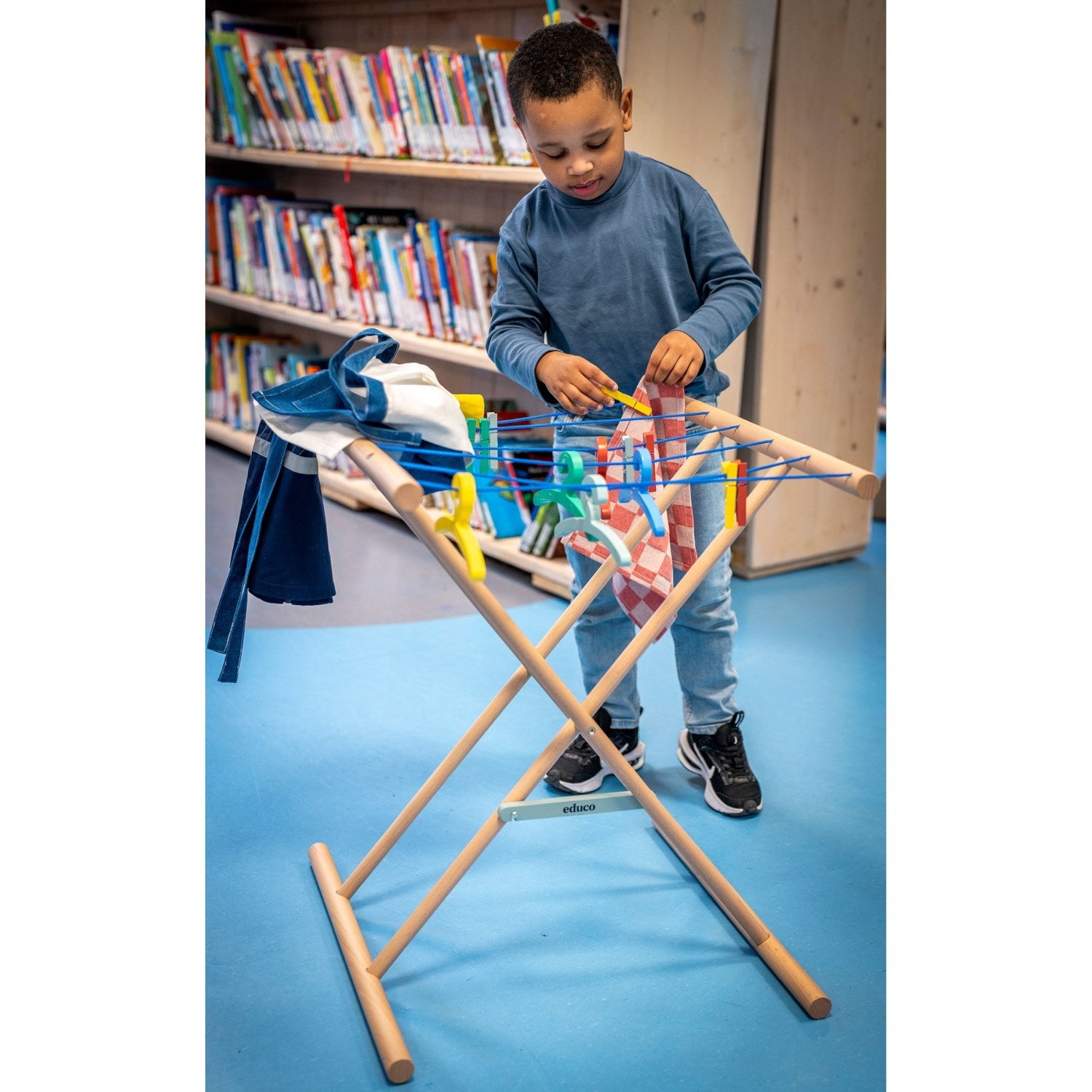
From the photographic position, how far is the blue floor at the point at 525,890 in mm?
1346

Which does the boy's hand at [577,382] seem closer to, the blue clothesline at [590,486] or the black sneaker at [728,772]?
the blue clothesline at [590,486]

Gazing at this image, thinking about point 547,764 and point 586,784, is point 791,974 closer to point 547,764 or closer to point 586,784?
point 547,764

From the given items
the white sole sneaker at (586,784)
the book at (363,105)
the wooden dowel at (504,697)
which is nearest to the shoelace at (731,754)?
the white sole sneaker at (586,784)

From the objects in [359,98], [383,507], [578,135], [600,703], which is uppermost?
[359,98]

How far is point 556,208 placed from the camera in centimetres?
172

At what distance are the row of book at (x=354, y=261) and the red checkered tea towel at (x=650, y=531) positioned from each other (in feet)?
4.92

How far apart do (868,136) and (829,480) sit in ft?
6.12

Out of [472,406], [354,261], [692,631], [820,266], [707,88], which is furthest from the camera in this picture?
[354,261]

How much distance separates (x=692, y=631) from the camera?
189 centimetres

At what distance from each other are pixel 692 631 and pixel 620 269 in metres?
0.59

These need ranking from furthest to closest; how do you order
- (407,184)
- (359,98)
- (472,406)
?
(407,184)
(359,98)
(472,406)

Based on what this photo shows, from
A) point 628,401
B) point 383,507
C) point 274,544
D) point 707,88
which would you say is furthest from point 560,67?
point 383,507

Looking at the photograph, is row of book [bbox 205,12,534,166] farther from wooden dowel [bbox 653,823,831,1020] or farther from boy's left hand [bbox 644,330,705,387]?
wooden dowel [bbox 653,823,831,1020]
